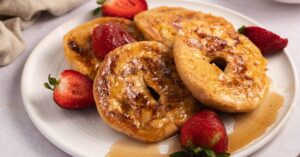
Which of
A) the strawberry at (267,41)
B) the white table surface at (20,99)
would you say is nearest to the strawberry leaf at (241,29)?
the strawberry at (267,41)

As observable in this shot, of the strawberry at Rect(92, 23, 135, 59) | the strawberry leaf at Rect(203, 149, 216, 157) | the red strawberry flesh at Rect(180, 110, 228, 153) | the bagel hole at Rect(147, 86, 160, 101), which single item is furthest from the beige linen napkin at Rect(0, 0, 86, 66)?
the strawberry leaf at Rect(203, 149, 216, 157)

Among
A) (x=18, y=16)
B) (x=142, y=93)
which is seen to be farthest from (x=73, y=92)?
(x=18, y=16)

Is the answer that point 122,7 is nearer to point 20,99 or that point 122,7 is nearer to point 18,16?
point 18,16

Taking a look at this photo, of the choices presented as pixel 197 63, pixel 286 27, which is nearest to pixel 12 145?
pixel 197 63

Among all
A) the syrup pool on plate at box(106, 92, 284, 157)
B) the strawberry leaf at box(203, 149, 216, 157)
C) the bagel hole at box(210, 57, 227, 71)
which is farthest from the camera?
the bagel hole at box(210, 57, 227, 71)

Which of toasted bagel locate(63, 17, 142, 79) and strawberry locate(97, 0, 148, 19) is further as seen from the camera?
strawberry locate(97, 0, 148, 19)

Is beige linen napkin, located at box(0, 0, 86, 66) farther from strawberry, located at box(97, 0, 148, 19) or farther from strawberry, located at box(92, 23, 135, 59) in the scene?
strawberry, located at box(92, 23, 135, 59)
